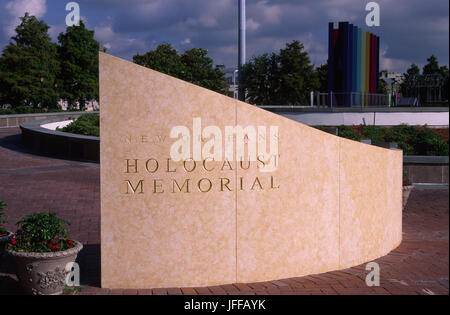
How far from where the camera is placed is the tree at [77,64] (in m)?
49.1

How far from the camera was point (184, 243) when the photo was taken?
223 inches

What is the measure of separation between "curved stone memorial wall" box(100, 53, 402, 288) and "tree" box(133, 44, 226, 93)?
4273 cm

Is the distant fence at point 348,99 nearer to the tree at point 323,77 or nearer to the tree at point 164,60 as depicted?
the tree at point 164,60

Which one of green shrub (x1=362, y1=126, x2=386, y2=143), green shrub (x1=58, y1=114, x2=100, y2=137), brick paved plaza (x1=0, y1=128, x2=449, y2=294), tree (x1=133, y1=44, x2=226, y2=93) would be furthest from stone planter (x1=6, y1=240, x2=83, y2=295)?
tree (x1=133, y1=44, x2=226, y2=93)

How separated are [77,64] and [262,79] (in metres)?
18.4

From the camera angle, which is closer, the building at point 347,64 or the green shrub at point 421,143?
the green shrub at point 421,143

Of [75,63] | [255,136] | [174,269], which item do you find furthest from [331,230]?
[75,63]

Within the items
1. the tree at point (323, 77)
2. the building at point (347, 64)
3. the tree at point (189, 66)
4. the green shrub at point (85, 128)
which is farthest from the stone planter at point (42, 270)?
the tree at point (323, 77)

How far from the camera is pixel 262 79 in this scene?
45.3 m

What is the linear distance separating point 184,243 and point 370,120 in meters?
20.4

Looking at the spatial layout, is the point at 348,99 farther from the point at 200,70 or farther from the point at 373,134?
the point at 200,70

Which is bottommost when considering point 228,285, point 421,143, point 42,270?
point 228,285

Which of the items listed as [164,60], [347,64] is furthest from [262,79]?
[347,64]

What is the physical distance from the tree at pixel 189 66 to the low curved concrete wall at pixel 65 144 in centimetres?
2937
